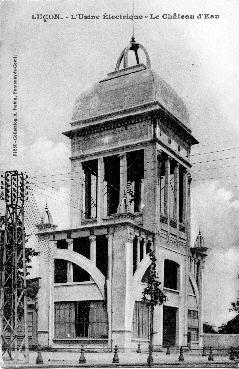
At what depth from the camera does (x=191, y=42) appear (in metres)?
33.0

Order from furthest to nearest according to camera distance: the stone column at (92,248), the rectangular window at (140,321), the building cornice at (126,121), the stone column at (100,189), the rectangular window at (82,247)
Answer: the stone column at (100,189) → the rectangular window at (82,247) → the building cornice at (126,121) → the stone column at (92,248) → the rectangular window at (140,321)

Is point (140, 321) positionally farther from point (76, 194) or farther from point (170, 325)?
point (76, 194)

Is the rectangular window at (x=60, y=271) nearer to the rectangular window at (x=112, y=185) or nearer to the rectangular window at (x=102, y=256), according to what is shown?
the rectangular window at (x=102, y=256)

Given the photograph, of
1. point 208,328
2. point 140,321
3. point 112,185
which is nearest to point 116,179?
point 112,185

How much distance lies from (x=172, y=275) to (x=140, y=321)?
23.8 feet

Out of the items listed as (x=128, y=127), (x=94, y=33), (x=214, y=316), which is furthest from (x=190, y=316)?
(x=94, y=33)

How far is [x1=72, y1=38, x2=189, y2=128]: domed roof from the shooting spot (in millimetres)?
47125

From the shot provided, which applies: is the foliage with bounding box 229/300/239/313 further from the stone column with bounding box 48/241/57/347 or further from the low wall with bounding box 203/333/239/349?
the stone column with bounding box 48/241/57/347

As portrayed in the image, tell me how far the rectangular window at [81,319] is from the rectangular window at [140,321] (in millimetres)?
1883

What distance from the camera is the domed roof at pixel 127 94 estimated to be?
47125 millimetres

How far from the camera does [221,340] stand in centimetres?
5316

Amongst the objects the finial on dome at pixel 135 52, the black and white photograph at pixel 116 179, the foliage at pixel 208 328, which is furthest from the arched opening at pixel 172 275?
the foliage at pixel 208 328

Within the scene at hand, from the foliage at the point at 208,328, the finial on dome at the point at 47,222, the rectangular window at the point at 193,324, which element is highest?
the finial on dome at the point at 47,222

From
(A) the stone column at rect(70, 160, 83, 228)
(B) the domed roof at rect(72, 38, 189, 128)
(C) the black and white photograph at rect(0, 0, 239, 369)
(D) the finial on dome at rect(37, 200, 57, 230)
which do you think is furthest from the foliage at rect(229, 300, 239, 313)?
(B) the domed roof at rect(72, 38, 189, 128)
